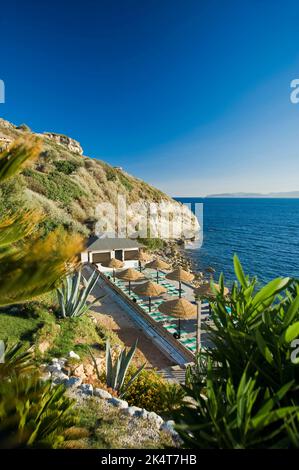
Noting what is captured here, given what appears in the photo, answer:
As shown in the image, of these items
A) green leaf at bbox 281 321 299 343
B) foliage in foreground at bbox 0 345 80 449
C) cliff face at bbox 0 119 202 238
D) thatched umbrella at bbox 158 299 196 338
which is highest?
cliff face at bbox 0 119 202 238

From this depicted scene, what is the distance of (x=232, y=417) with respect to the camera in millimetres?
2080

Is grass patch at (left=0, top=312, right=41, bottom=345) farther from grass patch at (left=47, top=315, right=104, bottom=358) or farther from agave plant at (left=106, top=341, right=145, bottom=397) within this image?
agave plant at (left=106, top=341, right=145, bottom=397)

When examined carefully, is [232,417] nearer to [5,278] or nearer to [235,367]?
[235,367]

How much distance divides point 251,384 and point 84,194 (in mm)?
40369

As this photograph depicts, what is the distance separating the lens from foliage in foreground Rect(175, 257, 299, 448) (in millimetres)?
1921

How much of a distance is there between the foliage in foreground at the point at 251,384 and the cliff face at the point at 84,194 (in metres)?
21.5

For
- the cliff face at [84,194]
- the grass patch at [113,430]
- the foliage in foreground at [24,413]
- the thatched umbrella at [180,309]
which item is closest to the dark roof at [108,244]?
the cliff face at [84,194]

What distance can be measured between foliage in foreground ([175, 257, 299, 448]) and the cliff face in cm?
2147

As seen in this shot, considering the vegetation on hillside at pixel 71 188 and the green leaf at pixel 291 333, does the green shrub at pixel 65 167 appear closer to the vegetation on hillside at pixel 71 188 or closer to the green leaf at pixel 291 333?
the vegetation on hillside at pixel 71 188

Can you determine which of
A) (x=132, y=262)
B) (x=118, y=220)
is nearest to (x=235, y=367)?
(x=132, y=262)

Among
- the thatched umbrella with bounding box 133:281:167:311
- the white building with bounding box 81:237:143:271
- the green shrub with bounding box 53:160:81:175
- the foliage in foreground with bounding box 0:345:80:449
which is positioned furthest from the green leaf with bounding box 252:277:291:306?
the green shrub with bounding box 53:160:81:175

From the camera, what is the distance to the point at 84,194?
132 feet

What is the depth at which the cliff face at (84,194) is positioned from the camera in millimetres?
32544
